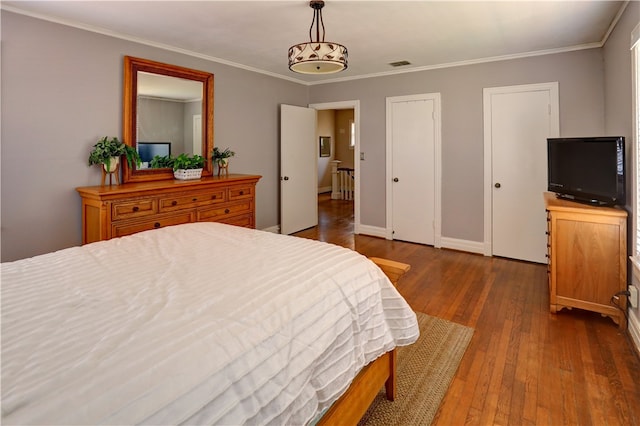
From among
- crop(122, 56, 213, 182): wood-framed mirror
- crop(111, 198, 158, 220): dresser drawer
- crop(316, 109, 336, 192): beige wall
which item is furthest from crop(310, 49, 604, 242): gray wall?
crop(316, 109, 336, 192): beige wall

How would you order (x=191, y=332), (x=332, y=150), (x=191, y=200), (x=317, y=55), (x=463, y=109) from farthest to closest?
(x=332, y=150), (x=463, y=109), (x=191, y=200), (x=317, y=55), (x=191, y=332)

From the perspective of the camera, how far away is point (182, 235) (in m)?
2.21

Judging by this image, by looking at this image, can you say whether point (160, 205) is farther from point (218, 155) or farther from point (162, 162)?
point (218, 155)

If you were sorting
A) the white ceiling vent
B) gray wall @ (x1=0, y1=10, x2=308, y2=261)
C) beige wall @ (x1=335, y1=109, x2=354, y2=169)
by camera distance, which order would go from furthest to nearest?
beige wall @ (x1=335, y1=109, x2=354, y2=169)
the white ceiling vent
gray wall @ (x1=0, y1=10, x2=308, y2=261)

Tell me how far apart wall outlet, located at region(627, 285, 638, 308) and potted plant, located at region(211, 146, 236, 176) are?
4040mm

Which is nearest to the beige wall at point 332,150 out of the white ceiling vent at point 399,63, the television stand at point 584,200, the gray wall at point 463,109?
the gray wall at point 463,109

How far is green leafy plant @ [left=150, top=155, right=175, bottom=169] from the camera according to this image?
3986 mm

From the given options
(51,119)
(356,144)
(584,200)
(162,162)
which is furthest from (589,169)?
(51,119)

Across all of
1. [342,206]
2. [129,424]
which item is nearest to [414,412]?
[129,424]

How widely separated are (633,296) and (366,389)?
214cm

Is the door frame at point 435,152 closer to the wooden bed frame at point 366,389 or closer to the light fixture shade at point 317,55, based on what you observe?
the light fixture shade at point 317,55

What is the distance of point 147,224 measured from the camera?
336cm

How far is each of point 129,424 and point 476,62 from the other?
496 centimetres

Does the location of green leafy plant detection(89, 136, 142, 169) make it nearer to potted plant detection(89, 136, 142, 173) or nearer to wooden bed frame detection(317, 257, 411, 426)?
potted plant detection(89, 136, 142, 173)
